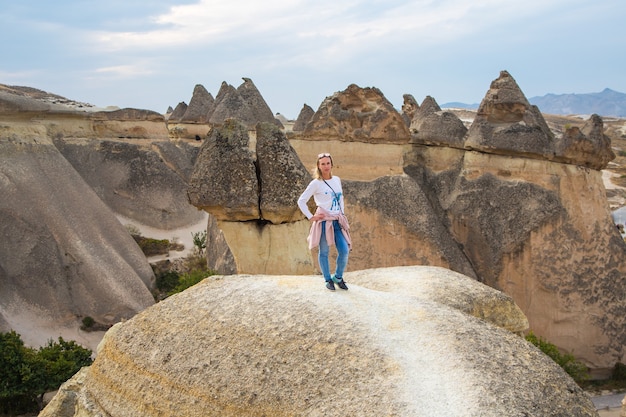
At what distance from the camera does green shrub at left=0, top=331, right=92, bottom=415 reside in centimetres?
757

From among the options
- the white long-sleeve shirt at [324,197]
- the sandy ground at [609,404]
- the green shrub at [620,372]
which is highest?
the white long-sleeve shirt at [324,197]

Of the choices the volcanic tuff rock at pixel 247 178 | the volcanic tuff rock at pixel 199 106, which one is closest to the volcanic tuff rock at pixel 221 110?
the volcanic tuff rock at pixel 199 106

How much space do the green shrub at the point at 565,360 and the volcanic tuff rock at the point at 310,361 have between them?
3.70 m

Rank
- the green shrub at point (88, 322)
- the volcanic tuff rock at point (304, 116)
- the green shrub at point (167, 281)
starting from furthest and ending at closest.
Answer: the volcanic tuff rock at point (304, 116) < the green shrub at point (167, 281) < the green shrub at point (88, 322)

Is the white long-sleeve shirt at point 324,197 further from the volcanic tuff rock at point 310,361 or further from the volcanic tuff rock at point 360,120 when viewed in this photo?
the volcanic tuff rock at point 360,120

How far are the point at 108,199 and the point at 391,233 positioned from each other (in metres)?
8.17

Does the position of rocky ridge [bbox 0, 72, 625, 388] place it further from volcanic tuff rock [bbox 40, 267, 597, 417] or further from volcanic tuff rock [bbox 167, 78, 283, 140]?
volcanic tuff rock [bbox 40, 267, 597, 417]

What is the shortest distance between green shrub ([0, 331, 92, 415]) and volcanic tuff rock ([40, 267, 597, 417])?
352cm

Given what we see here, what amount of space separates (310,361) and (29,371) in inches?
212

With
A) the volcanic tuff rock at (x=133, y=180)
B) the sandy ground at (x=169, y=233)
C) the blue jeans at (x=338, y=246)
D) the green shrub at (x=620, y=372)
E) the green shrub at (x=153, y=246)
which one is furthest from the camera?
the volcanic tuff rock at (x=133, y=180)

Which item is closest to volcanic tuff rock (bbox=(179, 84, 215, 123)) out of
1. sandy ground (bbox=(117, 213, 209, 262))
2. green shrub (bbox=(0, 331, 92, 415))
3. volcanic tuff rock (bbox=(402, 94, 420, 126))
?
sandy ground (bbox=(117, 213, 209, 262))

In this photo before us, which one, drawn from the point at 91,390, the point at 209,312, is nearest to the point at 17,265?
the point at 91,390

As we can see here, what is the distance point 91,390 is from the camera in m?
4.20

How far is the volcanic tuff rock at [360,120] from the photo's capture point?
30.2 ft
